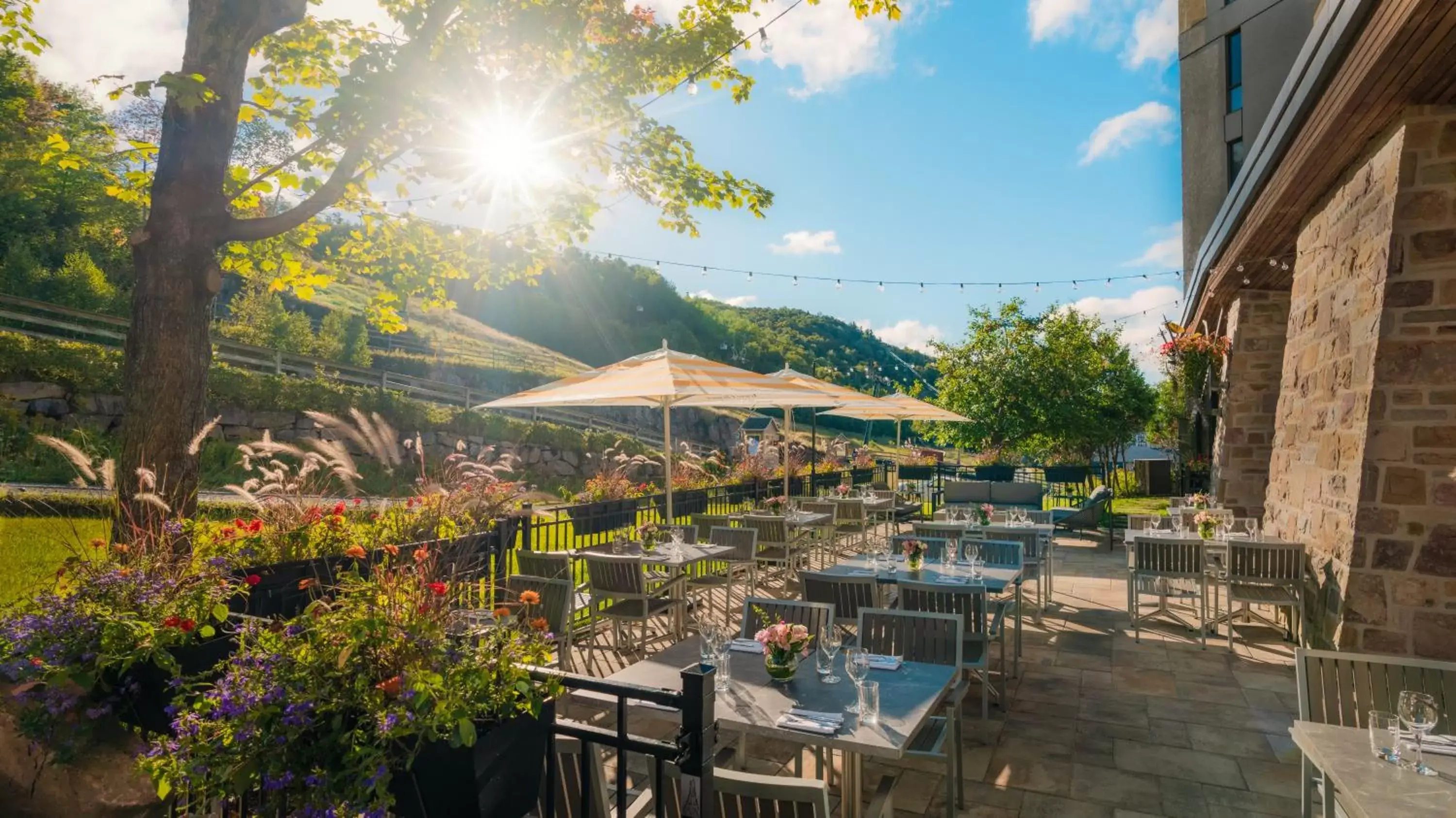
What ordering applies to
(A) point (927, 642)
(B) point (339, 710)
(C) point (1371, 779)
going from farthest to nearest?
(A) point (927, 642) < (C) point (1371, 779) < (B) point (339, 710)

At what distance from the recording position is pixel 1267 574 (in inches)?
214

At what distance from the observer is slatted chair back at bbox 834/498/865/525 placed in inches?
382

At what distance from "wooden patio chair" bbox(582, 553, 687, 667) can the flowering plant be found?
3.34 m

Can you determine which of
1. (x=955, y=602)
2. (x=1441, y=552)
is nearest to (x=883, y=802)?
(x=955, y=602)

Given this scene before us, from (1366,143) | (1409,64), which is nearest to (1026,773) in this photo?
(1409,64)

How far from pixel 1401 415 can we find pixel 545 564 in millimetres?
5324

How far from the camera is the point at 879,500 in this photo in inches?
409

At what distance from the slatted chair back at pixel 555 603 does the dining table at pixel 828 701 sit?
1.05 metres

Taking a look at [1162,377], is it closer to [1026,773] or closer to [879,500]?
[879,500]

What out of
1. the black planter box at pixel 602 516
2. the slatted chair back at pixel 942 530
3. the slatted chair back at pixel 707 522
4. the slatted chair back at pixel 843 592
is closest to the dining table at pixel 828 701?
the slatted chair back at pixel 843 592

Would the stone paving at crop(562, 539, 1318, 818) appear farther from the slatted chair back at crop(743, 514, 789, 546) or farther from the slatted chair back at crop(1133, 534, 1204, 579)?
the slatted chair back at crop(743, 514, 789, 546)

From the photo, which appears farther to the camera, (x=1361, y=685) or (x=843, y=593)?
(x=843, y=593)

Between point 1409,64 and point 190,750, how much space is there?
577cm

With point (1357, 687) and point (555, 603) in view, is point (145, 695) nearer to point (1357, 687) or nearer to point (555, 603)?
point (555, 603)
